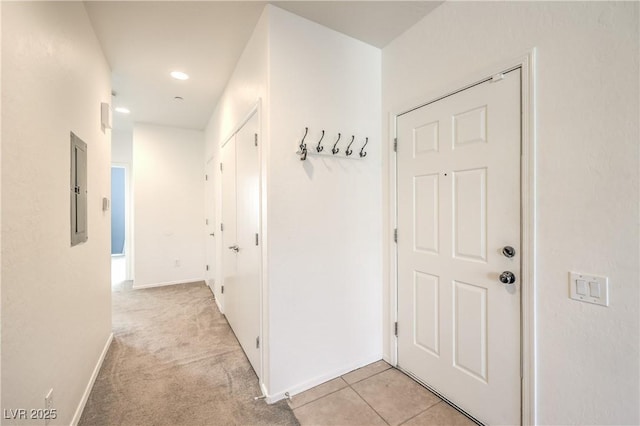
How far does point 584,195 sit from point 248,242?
199cm

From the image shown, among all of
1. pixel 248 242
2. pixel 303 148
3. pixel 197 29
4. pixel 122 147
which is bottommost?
pixel 248 242

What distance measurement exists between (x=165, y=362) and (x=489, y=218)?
Answer: 2.59 meters

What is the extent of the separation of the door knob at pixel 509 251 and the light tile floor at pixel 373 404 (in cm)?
101

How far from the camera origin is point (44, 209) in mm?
1227

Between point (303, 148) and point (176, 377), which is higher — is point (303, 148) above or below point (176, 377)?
above

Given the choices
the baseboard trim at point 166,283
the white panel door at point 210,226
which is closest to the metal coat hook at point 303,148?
the white panel door at point 210,226

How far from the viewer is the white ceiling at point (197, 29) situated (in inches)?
68.7

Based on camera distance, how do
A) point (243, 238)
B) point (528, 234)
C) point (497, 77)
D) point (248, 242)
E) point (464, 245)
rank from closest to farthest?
point (528, 234) < point (497, 77) < point (464, 245) < point (248, 242) < point (243, 238)

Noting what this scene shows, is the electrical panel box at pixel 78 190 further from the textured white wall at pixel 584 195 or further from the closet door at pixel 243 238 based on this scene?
the textured white wall at pixel 584 195

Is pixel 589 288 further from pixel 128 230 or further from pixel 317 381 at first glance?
pixel 128 230

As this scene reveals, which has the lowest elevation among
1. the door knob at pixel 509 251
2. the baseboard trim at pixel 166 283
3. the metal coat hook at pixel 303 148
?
the baseboard trim at pixel 166 283

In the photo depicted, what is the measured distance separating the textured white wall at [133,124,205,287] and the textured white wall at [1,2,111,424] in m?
2.50

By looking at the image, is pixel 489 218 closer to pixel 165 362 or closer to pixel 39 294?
pixel 39 294

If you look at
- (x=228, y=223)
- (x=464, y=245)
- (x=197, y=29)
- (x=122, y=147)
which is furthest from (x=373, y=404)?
(x=122, y=147)
